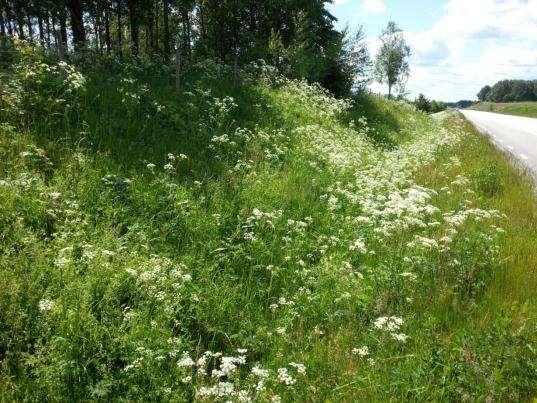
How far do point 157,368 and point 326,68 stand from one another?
23.8 metres

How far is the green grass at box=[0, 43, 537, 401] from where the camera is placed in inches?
169

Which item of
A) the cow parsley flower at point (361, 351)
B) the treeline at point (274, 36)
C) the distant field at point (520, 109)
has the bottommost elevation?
the cow parsley flower at point (361, 351)

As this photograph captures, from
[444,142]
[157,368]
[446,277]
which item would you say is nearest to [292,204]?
[446,277]

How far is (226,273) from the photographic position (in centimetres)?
634

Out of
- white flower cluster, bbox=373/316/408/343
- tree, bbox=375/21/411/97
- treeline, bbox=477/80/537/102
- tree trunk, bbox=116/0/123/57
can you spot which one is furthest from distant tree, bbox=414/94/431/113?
treeline, bbox=477/80/537/102

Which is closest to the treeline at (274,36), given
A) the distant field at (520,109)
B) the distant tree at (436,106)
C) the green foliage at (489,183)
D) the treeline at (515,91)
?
the green foliage at (489,183)

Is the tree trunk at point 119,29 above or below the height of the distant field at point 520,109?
above

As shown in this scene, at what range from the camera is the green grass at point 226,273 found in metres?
4.29

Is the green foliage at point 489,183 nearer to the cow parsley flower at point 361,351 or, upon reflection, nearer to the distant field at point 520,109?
the cow parsley flower at point 361,351

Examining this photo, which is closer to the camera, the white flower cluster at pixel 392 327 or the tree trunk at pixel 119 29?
the white flower cluster at pixel 392 327

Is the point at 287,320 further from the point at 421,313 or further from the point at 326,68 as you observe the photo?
the point at 326,68

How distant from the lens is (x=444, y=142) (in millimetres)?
19375

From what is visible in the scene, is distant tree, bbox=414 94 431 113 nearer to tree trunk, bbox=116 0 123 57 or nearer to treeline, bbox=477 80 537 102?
tree trunk, bbox=116 0 123 57

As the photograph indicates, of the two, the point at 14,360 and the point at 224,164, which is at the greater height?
the point at 224,164
